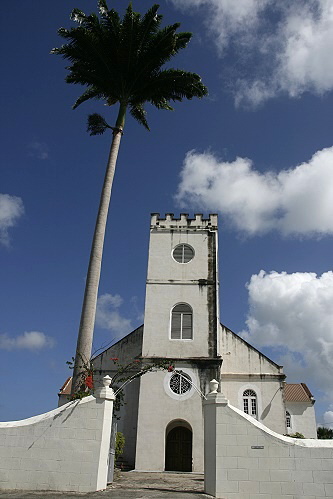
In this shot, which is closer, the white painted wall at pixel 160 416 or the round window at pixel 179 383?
the white painted wall at pixel 160 416

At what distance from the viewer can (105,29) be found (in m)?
17.8

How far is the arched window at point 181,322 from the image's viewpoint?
22.6m

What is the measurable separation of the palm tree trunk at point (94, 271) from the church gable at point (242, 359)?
11.6 metres

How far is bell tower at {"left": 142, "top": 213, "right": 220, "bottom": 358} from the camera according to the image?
874 inches

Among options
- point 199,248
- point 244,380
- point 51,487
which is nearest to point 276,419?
point 244,380

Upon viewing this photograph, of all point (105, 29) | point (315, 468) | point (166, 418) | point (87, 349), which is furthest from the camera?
point (166, 418)

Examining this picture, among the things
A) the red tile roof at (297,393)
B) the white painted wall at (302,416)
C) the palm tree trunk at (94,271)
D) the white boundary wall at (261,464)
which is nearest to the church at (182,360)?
the palm tree trunk at (94,271)

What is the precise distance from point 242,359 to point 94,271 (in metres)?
12.4

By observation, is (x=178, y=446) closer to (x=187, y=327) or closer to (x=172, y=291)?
(x=187, y=327)

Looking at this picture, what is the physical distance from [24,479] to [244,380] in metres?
15.5

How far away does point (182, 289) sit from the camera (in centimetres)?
2375

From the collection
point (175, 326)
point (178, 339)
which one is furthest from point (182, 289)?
point (178, 339)

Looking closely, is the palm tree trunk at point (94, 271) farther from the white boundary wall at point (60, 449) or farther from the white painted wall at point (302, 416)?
the white painted wall at point (302, 416)

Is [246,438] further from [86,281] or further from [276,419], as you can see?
[276,419]
